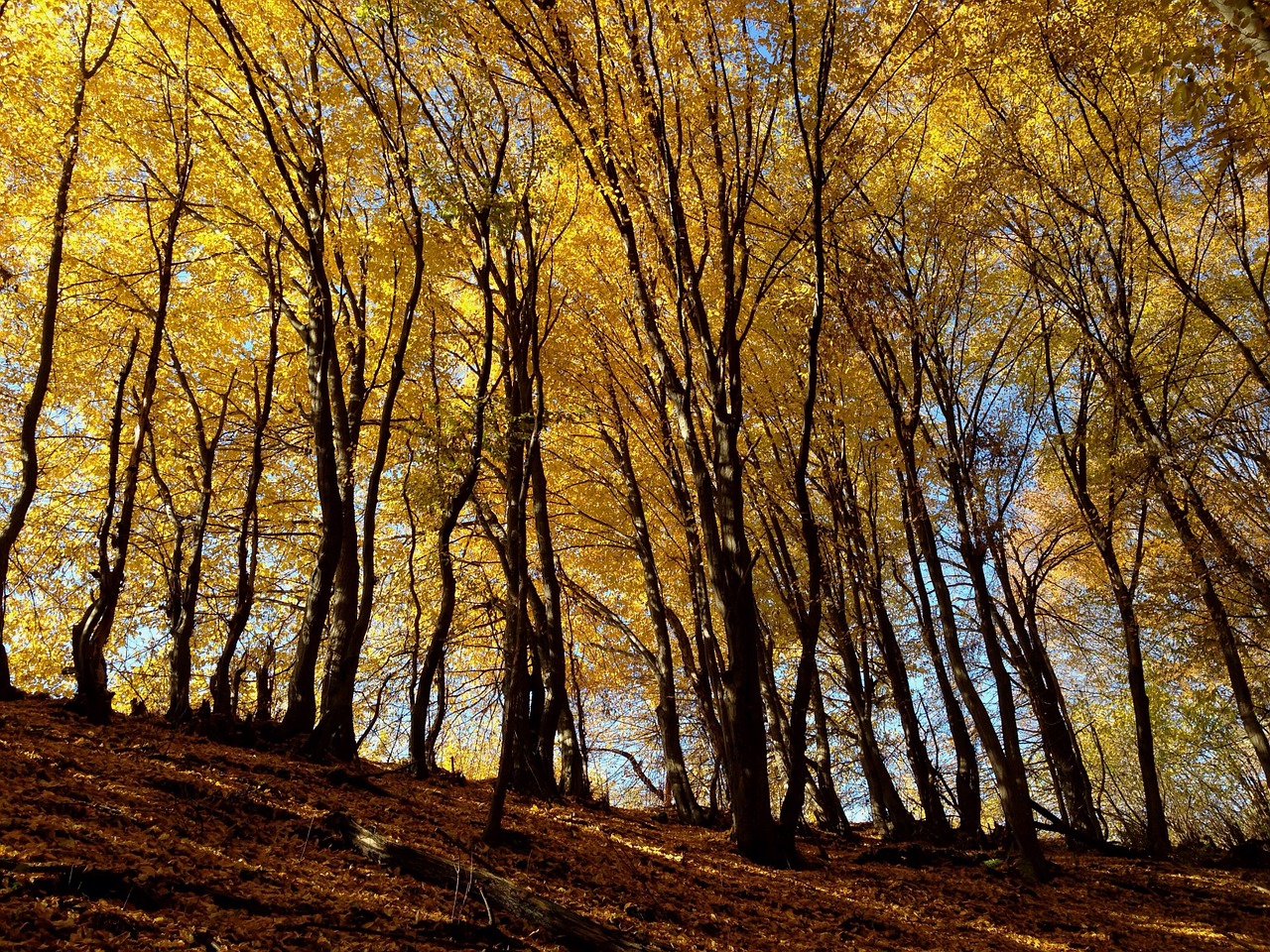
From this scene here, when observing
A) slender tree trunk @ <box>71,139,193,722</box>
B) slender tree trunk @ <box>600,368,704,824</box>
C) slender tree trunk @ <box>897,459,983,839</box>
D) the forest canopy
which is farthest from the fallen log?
slender tree trunk @ <box>897,459,983,839</box>

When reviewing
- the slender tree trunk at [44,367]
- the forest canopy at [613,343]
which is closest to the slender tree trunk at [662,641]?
the forest canopy at [613,343]

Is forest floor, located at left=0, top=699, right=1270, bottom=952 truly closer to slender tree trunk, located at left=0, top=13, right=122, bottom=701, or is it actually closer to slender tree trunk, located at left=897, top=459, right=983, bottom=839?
slender tree trunk, located at left=0, top=13, right=122, bottom=701

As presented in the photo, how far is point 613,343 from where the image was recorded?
8.47m

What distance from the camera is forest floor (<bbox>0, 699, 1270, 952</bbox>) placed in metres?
2.52

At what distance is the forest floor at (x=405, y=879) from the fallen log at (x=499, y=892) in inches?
2.2

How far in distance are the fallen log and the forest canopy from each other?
2.90ft

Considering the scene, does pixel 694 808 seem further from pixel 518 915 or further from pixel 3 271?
pixel 3 271

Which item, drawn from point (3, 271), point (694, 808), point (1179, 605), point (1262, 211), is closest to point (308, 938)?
point (3, 271)

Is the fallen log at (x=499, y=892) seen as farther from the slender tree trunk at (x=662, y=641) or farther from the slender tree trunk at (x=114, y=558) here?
the slender tree trunk at (x=662, y=641)

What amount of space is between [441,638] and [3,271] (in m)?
4.26

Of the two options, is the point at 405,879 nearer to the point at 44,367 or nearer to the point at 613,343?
the point at 44,367

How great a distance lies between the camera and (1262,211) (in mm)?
8367

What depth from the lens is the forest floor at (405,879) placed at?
8.25 feet

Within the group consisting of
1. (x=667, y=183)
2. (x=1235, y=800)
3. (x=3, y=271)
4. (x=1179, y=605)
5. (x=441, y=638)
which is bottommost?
(x=1235, y=800)
